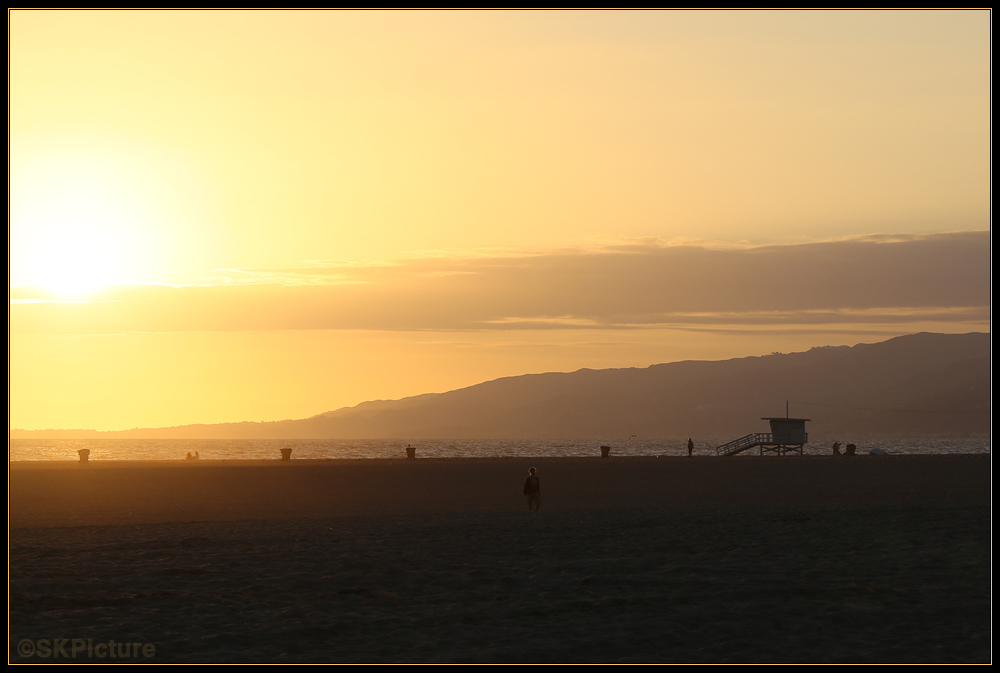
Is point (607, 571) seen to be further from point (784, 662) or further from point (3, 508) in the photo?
point (3, 508)

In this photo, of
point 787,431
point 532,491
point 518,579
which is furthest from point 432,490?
point 787,431

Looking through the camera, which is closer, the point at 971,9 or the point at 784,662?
the point at 784,662

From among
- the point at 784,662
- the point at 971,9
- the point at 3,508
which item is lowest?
the point at 784,662

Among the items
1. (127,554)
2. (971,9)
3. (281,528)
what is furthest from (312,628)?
(971,9)

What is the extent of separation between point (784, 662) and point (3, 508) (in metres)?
8.69

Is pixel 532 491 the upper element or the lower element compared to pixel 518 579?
upper

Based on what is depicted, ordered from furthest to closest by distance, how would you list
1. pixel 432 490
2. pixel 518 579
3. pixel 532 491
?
1. pixel 432 490
2. pixel 532 491
3. pixel 518 579

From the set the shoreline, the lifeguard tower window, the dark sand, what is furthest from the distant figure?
the lifeguard tower window

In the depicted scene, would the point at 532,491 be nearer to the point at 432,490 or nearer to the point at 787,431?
the point at 432,490

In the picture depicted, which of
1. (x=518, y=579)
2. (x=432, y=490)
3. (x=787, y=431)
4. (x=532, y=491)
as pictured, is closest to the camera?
(x=518, y=579)

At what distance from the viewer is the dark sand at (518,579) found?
11008 mm

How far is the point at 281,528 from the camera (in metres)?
21.5

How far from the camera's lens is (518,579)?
14.7 metres

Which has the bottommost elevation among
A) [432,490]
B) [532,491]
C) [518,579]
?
[518,579]
